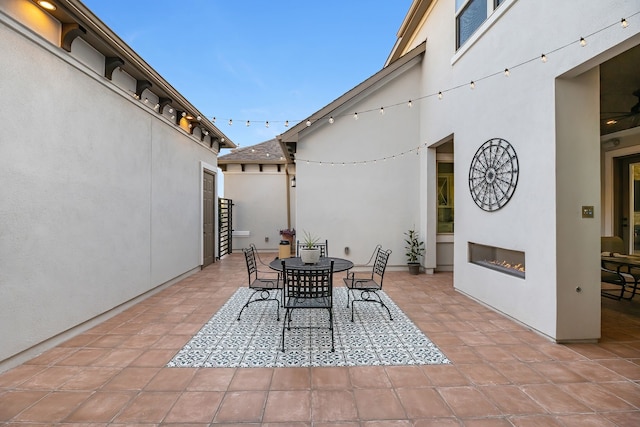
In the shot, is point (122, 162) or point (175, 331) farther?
point (122, 162)

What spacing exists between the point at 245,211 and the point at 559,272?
30.2ft

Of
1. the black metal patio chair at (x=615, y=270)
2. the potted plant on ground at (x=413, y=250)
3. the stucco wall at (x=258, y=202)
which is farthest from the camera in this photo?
the stucco wall at (x=258, y=202)

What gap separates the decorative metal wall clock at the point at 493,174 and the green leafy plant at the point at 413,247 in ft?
7.63

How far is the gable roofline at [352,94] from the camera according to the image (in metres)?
6.46

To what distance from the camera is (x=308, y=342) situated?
3.12 m

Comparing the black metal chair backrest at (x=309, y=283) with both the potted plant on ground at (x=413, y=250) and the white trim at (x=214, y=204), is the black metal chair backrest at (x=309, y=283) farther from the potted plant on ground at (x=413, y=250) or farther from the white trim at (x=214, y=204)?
the white trim at (x=214, y=204)

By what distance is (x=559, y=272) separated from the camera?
Result: 9.99ft

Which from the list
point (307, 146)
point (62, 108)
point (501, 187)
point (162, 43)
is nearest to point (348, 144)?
point (307, 146)

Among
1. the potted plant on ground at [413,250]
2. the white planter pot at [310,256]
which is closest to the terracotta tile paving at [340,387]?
the white planter pot at [310,256]

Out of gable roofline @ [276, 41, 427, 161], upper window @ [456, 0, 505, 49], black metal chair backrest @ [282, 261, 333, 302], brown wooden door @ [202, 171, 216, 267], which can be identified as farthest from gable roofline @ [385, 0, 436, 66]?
black metal chair backrest @ [282, 261, 333, 302]

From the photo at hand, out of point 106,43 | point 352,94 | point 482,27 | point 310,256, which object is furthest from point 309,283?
point 352,94

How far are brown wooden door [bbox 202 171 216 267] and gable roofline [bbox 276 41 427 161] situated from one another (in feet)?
8.04

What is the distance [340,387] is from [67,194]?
3391mm

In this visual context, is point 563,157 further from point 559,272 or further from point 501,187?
point 559,272
